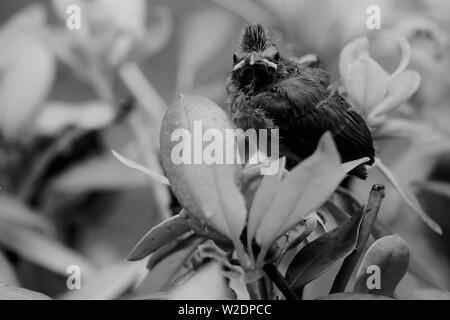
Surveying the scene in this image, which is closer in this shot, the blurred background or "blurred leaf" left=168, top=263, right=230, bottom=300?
"blurred leaf" left=168, top=263, right=230, bottom=300

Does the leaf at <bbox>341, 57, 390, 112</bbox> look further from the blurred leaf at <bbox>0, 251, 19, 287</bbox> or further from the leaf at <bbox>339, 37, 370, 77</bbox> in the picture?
the blurred leaf at <bbox>0, 251, 19, 287</bbox>

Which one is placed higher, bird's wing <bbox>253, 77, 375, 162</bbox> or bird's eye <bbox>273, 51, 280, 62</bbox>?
bird's eye <bbox>273, 51, 280, 62</bbox>

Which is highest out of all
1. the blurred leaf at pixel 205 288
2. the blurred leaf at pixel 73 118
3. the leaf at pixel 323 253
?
the blurred leaf at pixel 73 118

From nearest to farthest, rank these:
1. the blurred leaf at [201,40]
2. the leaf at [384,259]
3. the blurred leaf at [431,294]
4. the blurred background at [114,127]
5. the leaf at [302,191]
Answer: the leaf at [302,191] < the leaf at [384,259] < the blurred leaf at [431,294] < the blurred background at [114,127] < the blurred leaf at [201,40]

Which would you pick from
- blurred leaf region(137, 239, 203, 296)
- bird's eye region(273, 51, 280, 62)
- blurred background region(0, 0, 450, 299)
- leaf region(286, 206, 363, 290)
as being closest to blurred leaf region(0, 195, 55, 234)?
blurred background region(0, 0, 450, 299)

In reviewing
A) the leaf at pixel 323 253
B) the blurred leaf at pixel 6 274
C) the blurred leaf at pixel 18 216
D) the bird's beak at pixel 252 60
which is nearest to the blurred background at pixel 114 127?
the blurred leaf at pixel 18 216

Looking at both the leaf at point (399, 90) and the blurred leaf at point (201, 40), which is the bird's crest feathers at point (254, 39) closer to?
the leaf at point (399, 90)
